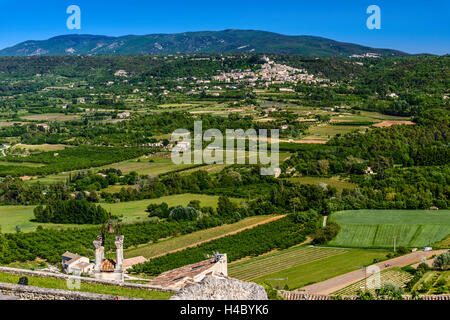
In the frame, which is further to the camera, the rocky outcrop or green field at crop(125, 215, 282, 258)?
green field at crop(125, 215, 282, 258)

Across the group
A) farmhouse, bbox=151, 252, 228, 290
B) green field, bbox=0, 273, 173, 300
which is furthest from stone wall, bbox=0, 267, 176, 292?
farmhouse, bbox=151, 252, 228, 290

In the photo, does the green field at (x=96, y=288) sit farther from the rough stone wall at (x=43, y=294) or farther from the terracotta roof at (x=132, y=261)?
the terracotta roof at (x=132, y=261)

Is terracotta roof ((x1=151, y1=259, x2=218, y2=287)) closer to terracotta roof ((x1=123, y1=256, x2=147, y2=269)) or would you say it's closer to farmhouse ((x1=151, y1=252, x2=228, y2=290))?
farmhouse ((x1=151, y1=252, x2=228, y2=290))

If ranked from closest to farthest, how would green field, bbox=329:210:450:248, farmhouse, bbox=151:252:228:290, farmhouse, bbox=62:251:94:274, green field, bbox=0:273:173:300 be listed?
1. green field, bbox=0:273:173:300
2. farmhouse, bbox=151:252:228:290
3. farmhouse, bbox=62:251:94:274
4. green field, bbox=329:210:450:248

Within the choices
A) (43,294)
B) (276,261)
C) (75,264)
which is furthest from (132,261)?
(43,294)

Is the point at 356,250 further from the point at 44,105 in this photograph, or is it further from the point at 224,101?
the point at 44,105

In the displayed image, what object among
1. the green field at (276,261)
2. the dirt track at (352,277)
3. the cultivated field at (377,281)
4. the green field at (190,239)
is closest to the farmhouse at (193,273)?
the dirt track at (352,277)

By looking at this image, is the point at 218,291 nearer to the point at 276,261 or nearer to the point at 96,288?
the point at 96,288

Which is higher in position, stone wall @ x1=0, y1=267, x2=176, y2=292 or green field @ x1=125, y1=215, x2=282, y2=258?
stone wall @ x1=0, y1=267, x2=176, y2=292
